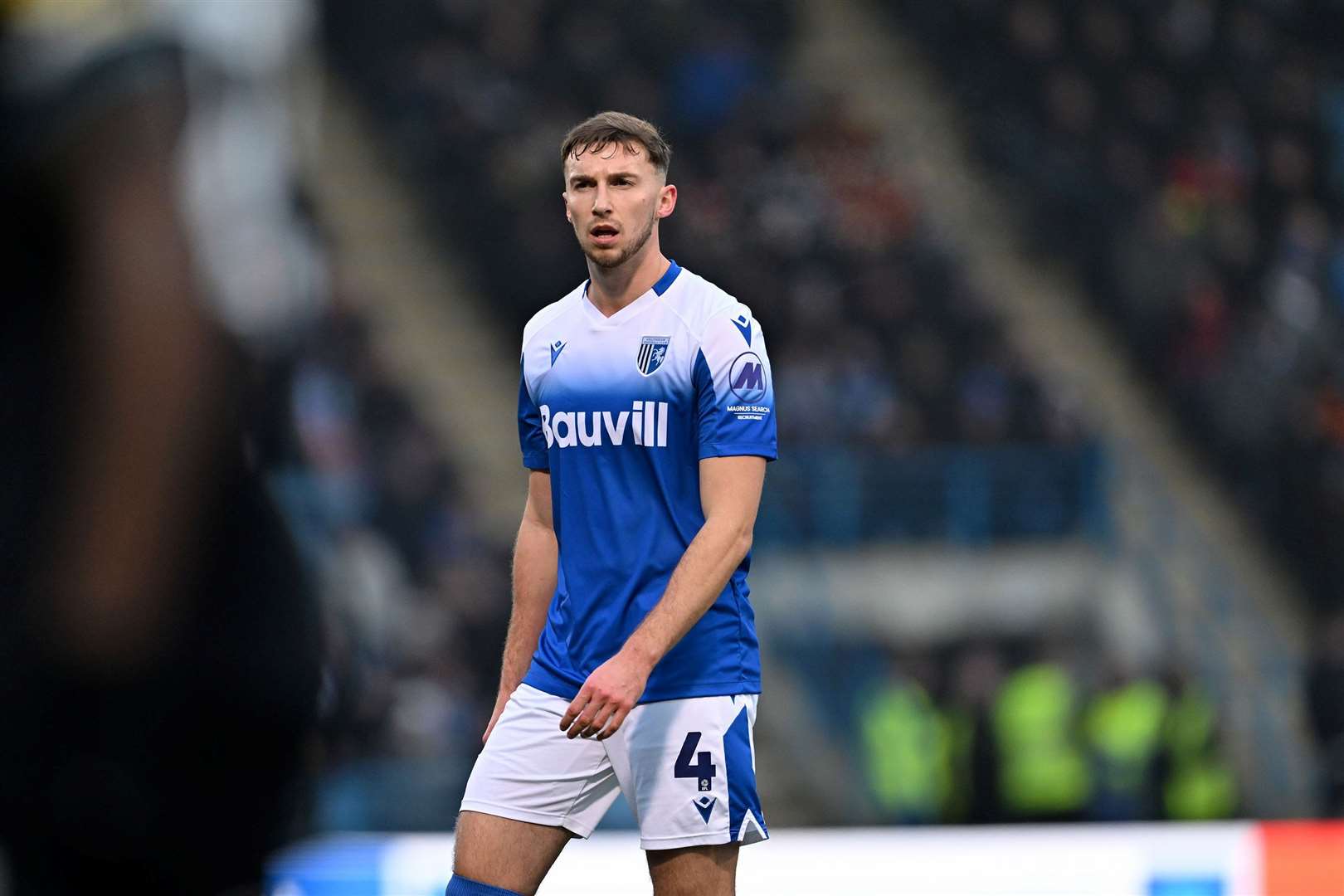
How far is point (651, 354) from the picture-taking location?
3719mm

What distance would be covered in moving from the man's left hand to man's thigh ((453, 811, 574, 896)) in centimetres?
44

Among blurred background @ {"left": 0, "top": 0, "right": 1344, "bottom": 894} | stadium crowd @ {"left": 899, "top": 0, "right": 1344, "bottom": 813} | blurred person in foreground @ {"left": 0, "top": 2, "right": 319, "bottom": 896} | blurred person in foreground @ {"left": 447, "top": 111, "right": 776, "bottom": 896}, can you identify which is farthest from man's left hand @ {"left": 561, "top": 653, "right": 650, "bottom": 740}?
stadium crowd @ {"left": 899, "top": 0, "right": 1344, "bottom": 813}

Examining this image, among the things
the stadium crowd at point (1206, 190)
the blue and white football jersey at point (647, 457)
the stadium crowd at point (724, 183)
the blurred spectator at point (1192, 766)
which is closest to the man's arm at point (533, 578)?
the blue and white football jersey at point (647, 457)

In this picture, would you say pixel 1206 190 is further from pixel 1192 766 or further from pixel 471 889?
pixel 471 889

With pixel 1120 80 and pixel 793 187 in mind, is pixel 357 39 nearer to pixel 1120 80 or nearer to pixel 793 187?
pixel 793 187

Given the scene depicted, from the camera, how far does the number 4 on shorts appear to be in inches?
143

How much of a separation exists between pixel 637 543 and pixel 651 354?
0.37m

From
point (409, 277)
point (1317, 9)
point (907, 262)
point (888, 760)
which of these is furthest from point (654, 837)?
point (1317, 9)

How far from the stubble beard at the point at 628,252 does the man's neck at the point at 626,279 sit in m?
0.01

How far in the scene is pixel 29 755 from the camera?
1281mm

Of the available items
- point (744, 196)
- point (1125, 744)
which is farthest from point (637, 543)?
point (744, 196)

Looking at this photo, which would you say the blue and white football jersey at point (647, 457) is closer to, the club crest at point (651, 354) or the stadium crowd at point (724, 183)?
the club crest at point (651, 354)

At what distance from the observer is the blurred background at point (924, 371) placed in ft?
33.1

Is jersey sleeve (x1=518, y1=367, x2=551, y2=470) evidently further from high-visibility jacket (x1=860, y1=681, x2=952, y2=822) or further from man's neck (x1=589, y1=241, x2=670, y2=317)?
high-visibility jacket (x1=860, y1=681, x2=952, y2=822)
